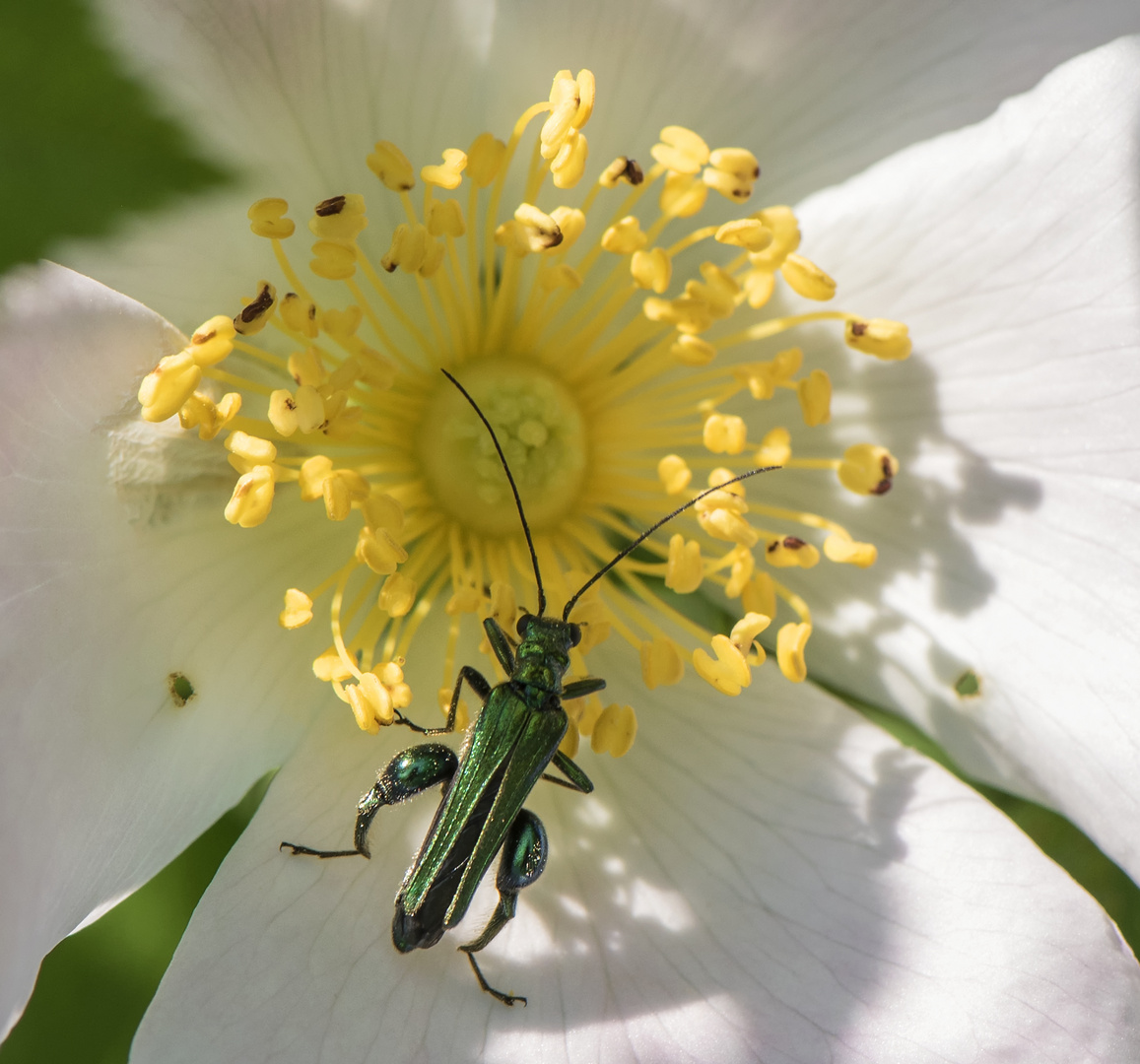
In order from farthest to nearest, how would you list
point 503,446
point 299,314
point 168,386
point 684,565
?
point 503,446 < point 684,565 < point 299,314 < point 168,386

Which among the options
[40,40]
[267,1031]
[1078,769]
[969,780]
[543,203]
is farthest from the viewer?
[969,780]

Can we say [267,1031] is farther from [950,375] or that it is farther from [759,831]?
[950,375]

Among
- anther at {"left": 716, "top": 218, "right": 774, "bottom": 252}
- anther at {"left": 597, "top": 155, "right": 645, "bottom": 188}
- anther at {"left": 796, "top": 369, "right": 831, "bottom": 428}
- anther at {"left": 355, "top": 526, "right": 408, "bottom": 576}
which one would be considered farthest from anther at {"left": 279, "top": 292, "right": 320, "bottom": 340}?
anther at {"left": 796, "top": 369, "right": 831, "bottom": 428}

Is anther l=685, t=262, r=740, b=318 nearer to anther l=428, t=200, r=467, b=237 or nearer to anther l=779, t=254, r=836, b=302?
anther l=779, t=254, r=836, b=302

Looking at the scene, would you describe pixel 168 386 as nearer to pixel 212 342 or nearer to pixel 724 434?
Answer: pixel 212 342

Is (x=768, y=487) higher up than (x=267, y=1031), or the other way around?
(x=768, y=487)

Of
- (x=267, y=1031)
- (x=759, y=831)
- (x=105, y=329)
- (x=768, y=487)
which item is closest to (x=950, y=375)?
(x=768, y=487)

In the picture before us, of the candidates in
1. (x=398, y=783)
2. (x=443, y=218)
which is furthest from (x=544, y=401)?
(x=398, y=783)
